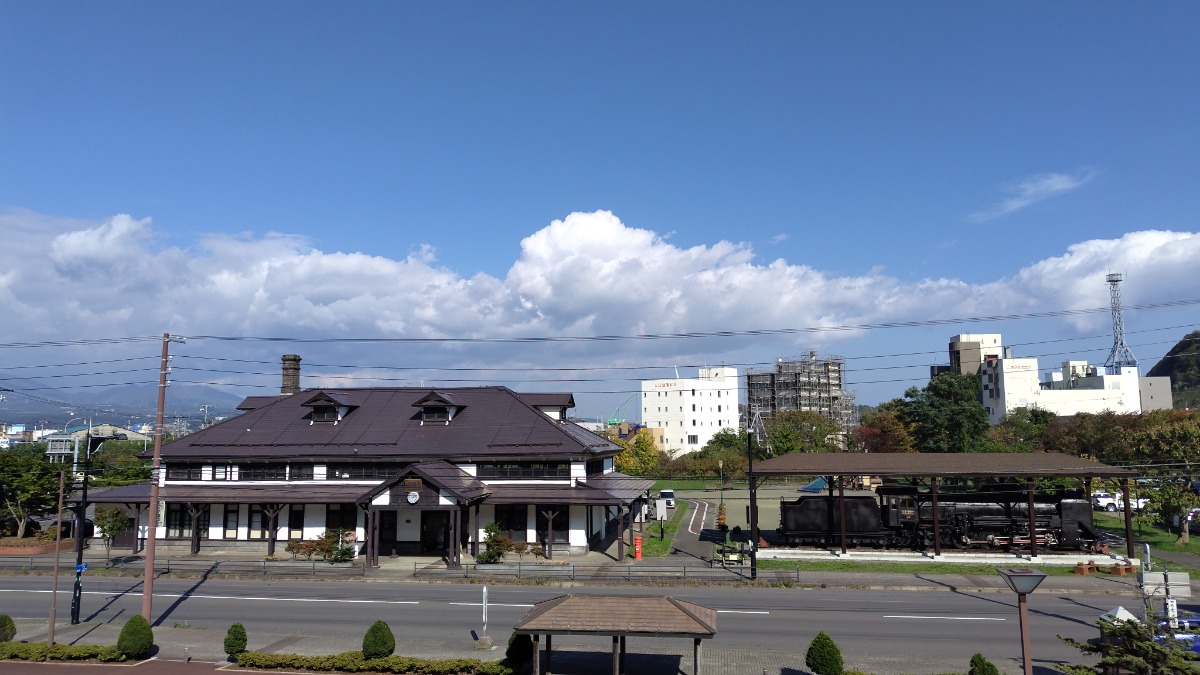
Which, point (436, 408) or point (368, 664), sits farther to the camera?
point (436, 408)

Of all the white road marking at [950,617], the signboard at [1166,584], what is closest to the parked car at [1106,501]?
the white road marking at [950,617]

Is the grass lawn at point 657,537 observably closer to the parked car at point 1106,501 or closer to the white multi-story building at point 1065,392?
the parked car at point 1106,501

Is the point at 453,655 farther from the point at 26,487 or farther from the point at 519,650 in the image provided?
the point at 26,487

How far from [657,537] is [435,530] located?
13.3 m

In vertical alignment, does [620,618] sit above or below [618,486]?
below

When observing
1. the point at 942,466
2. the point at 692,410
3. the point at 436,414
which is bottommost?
the point at 942,466

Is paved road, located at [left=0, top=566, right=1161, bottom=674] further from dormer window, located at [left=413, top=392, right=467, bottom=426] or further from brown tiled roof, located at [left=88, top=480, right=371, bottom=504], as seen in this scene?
dormer window, located at [left=413, top=392, right=467, bottom=426]

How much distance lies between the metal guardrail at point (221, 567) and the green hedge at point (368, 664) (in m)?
15.3

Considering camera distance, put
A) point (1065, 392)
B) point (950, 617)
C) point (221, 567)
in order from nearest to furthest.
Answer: point (950, 617)
point (221, 567)
point (1065, 392)

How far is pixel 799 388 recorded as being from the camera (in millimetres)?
156750

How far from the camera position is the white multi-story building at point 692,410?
14312 cm

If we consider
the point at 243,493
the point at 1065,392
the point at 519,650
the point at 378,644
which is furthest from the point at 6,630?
the point at 1065,392

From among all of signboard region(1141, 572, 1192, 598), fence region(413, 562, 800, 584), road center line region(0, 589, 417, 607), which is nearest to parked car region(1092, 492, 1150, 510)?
fence region(413, 562, 800, 584)

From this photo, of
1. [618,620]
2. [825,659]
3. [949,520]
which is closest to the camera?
[618,620]
